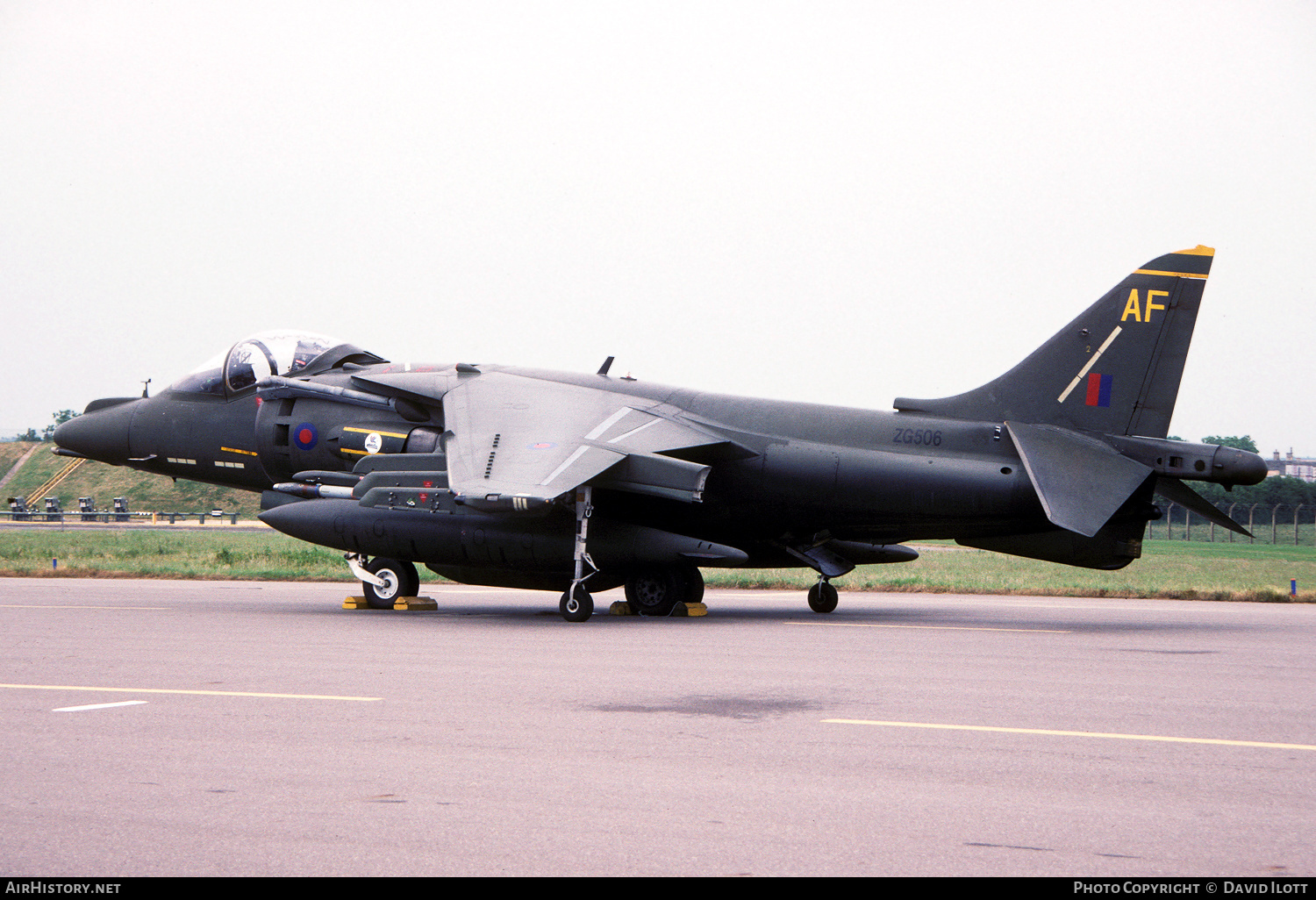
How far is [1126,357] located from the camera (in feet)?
52.2

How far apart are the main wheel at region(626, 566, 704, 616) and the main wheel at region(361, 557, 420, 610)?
337 cm

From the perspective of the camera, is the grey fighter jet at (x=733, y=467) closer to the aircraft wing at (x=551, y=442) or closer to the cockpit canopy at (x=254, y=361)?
the aircraft wing at (x=551, y=442)

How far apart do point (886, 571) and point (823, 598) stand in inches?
507

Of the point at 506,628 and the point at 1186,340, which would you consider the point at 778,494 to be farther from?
the point at 1186,340

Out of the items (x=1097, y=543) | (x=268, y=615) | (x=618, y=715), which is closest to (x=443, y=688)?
(x=618, y=715)

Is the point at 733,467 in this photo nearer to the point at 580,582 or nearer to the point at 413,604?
the point at 580,582

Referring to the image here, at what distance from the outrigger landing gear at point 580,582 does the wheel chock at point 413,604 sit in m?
3.07

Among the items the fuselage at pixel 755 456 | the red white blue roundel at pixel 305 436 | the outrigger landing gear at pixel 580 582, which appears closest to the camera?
the outrigger landing gear at pixel 580 582

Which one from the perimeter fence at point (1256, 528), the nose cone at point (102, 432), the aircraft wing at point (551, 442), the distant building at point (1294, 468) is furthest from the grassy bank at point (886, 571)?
the distant building at point (1294, 468)

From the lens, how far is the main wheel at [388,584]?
17.2 meters
